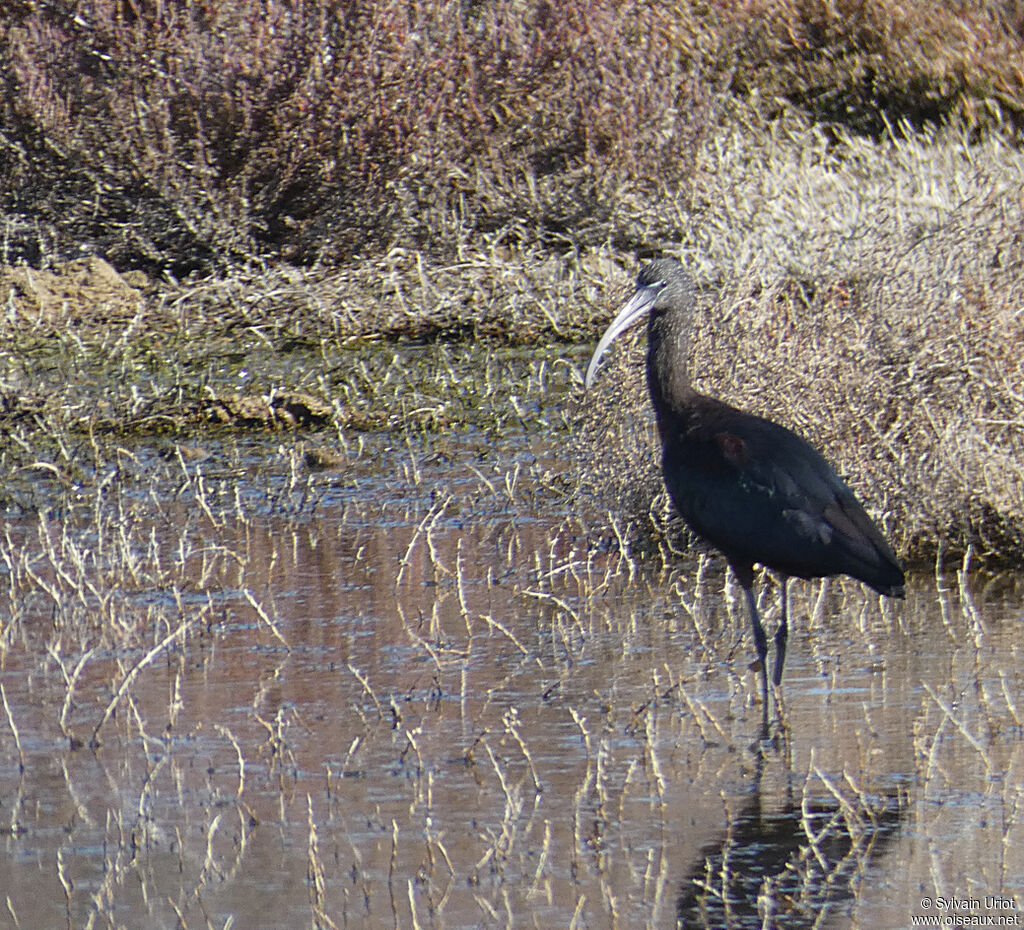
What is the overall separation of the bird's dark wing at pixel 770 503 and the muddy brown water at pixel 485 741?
0.42 meters

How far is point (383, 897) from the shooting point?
15.7 ft

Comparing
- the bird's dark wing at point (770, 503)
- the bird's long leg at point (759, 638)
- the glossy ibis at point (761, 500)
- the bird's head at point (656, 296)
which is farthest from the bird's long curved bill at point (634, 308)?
the bird's long leg at point (759, 638)

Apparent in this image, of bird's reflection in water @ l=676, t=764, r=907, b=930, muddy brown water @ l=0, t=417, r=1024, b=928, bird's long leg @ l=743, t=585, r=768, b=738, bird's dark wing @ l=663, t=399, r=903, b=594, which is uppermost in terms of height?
bird's dark wing @ l=663, t=399, r=903, b=594

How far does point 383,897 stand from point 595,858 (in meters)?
0.55

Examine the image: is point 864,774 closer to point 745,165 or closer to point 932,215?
point 932,215

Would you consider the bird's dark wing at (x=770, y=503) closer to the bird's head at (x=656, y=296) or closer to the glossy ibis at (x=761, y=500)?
the glossy ibis at (x=761, y=500)

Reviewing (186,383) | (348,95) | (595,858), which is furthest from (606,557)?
(348,95)

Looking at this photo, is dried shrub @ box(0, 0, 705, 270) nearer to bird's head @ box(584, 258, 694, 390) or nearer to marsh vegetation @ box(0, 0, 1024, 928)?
marsh vegetation @ box(0, 0, 1024, 928)

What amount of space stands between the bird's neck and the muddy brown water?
0.82 metres

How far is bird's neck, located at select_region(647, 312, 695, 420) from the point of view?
7.11 metres

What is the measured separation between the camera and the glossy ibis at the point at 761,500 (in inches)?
247

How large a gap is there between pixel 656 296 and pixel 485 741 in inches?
80.5

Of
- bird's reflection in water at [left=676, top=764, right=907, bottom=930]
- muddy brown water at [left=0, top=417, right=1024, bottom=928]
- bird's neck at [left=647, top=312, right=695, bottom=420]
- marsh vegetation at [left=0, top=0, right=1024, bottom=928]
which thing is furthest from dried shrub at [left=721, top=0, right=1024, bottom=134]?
bird's reflection in water at [left=676, top=764, right=907, bottom=930]

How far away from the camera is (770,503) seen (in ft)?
21.2
